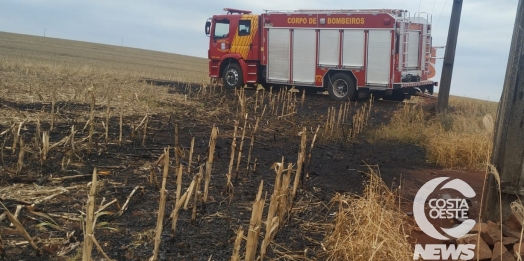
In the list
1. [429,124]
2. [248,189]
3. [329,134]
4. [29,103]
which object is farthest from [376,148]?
[29,103]

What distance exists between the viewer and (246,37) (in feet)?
64.0

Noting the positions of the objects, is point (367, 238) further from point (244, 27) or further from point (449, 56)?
point (244, 27)

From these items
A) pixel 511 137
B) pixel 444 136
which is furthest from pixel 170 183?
pixel 444 136

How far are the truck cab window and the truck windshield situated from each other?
50 centimetres

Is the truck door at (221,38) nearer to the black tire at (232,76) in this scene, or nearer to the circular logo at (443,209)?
the black tire at (232,76)

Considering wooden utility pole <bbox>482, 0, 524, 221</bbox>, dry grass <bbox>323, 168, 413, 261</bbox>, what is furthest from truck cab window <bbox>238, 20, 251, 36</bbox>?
dry grass <bbox>323, 168, 413, 261</bbox>

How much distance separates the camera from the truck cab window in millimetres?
19516

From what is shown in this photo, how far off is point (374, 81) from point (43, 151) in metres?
12.7

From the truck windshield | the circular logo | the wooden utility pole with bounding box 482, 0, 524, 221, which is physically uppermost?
the truck windshield

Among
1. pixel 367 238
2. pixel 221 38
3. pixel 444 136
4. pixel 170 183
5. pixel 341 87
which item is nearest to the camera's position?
pixel 367 238

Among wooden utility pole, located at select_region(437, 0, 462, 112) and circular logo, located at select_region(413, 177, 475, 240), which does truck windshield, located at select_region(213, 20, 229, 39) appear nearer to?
wooden utility pole, located at select_region(437, 0, 462, 112)

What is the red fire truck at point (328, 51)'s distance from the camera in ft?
56.0

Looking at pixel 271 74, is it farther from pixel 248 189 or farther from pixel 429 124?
pixel 248 189

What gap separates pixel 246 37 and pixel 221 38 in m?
0.99
